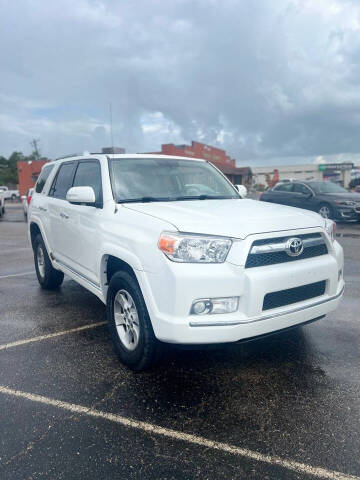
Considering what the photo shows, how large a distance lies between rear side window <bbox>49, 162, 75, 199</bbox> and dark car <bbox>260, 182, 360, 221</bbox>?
1075 centimetres

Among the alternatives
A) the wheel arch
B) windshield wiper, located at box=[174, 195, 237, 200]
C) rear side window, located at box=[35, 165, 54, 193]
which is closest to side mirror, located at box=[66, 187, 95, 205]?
the wheel arch

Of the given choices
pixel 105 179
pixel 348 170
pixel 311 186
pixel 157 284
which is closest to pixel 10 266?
pixel 105 179

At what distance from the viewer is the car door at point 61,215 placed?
182 inches

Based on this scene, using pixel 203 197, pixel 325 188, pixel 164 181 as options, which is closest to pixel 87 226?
pixel 164 181

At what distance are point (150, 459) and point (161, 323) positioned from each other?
0.87 metres

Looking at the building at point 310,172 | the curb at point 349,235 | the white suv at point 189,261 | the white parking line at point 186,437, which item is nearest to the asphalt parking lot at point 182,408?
the white parking line at point 186,437

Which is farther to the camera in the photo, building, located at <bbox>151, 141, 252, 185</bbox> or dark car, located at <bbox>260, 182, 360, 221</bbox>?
building, located at <bbox>151, 141, 252, 185</bbox>

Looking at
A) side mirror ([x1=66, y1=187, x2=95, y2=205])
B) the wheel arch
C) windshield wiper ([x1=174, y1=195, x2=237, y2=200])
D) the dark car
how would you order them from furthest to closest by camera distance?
the dark car → windshield wiper ([x1=174, y1=195, x2=237, y2=200]) → side mirror ([x1=66, y1=187, x2=95, y2=205]) → the wheel arch

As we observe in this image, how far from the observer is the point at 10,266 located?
317 inches

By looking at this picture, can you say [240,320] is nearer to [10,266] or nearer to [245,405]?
[245,405]

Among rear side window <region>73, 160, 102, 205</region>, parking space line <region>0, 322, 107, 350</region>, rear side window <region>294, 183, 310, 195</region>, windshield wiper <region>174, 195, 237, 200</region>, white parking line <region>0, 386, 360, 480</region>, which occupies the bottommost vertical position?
parking space line <region>0, 322, 107, 350</region>

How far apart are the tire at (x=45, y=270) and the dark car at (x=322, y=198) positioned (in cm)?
1062

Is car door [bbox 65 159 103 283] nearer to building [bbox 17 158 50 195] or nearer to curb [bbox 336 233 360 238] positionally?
curb [bbox 336 233 360 238]

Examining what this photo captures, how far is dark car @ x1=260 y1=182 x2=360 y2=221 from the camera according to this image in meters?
13.6
